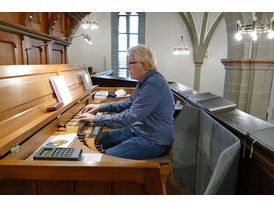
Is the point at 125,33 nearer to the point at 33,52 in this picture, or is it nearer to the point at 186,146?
the point at 33,52

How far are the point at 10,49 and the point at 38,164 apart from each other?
88.3 inches

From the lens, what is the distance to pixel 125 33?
1141cm

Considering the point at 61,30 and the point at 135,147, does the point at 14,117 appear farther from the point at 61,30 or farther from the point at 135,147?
the point at 61,30

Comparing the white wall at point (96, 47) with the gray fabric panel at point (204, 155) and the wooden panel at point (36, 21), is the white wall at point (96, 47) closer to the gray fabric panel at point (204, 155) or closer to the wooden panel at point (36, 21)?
the wooden panel at point (36, 21)

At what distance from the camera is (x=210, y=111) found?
1812 millimetres

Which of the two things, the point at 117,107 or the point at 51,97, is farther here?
the point at 117,107

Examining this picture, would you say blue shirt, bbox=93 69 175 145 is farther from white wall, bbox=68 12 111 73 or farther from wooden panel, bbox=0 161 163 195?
white wall, bbox=68 12 111 73

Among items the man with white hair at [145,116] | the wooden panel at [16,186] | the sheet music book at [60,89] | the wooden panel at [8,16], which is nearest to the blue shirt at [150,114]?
the man with white hair at [145,116]

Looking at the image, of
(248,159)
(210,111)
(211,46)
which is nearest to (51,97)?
(210,111)

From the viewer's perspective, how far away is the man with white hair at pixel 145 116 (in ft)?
5.73

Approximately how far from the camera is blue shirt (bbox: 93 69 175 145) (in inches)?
68.5

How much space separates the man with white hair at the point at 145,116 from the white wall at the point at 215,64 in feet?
37.8

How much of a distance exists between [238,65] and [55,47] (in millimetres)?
4971

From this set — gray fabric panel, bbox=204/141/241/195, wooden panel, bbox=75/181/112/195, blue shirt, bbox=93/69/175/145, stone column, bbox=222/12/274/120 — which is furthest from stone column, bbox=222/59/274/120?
wooden panel, bbox=75/181/112/195
